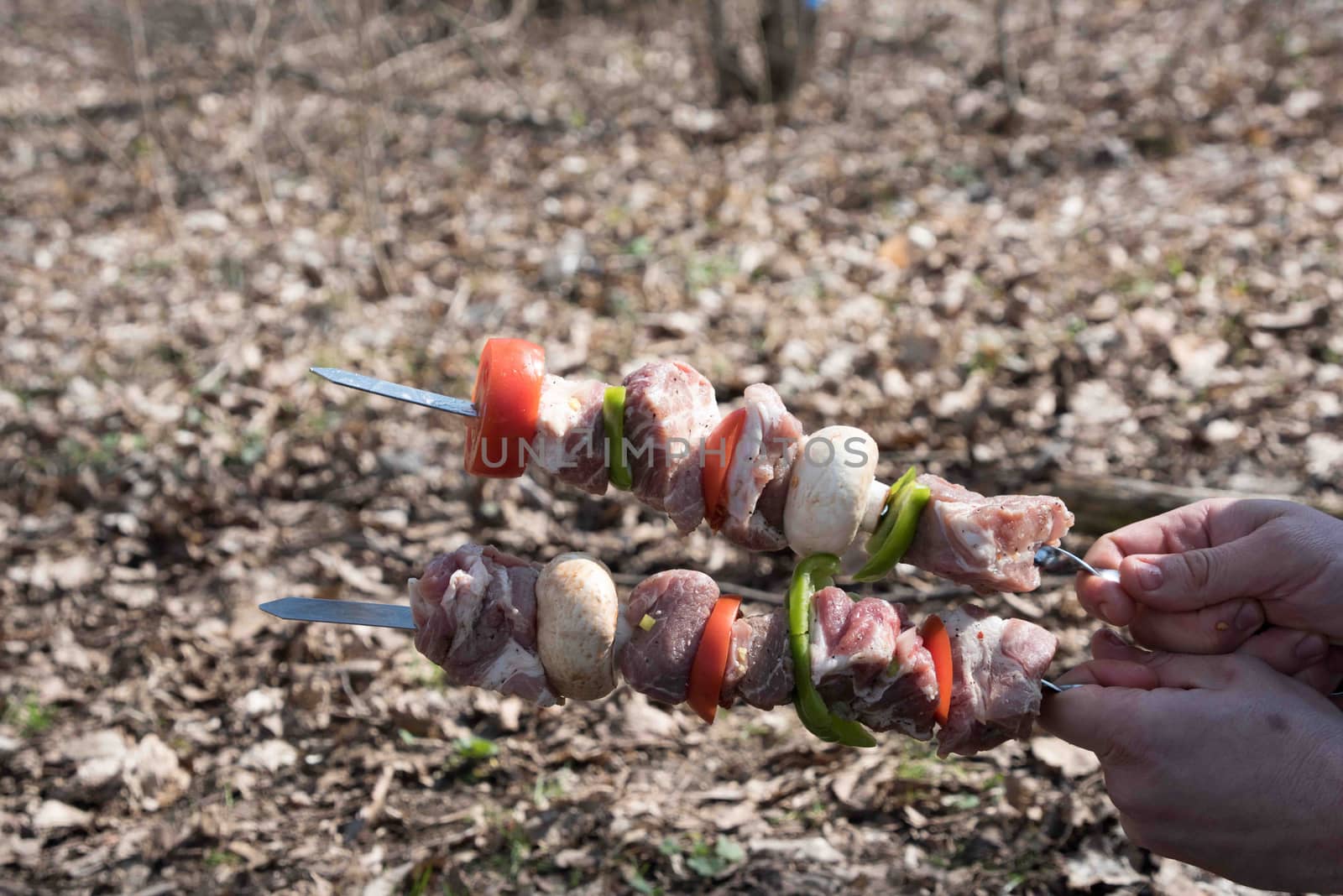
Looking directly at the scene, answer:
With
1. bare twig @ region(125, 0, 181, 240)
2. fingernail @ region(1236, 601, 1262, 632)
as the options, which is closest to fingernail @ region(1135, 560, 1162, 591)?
fingernail @ region(1236, 601, 1262, 632)

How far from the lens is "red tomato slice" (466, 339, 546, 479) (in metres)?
2.12

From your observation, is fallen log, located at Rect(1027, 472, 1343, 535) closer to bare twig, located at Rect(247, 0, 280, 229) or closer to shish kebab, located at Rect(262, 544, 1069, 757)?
shish kebab, located at Rect(262, 544, 1069, 757)

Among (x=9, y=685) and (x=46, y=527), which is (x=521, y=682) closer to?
(x=9, y=685)

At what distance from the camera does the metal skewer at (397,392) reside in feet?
6.91

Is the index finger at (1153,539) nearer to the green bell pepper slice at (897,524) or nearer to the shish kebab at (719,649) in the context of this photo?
the shish kebab at (719,649)

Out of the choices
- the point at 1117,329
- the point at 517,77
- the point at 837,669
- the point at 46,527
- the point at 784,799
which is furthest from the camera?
the point at 517,77

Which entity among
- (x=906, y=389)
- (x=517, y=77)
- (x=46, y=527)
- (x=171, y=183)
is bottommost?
(x=46, y=527)

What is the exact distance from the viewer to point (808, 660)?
2137 mm

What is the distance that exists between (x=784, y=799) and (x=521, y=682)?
1.28 m

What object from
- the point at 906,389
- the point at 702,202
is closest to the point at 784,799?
the point at 906,389

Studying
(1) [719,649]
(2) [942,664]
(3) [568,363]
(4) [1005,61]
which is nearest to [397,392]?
(1) [719,649]

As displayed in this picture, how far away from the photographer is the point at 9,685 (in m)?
3.88

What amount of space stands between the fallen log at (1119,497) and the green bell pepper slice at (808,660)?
190 cm

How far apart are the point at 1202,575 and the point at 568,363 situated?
145 inches
